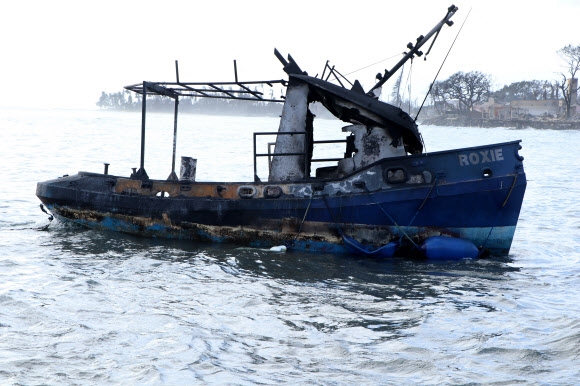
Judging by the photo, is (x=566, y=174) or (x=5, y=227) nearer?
(x=5, y=227)

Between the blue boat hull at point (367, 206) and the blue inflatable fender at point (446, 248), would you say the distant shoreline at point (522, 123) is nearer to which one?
the blue boat hull at point (367, 206)

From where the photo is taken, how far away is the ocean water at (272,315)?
300 inches

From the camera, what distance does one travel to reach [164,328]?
29.4ft

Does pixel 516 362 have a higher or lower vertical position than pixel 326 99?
lower

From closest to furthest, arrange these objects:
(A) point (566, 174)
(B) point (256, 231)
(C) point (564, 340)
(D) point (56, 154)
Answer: (C) point (564, 340)
(B) point (256, 231)
(A) point (566, 174)
(D) point (56, 154)

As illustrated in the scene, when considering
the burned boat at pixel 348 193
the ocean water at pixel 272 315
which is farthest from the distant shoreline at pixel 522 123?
the burned boat at pixel 348 193

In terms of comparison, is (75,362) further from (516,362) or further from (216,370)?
(516,362)

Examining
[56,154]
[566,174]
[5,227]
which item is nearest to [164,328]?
[5,227]

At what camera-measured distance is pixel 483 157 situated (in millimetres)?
12484

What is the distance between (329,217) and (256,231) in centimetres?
155

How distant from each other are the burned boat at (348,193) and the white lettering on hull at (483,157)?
0.02 meters

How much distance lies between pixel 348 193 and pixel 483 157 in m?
2.55

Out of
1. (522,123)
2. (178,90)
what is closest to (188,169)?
(178,90)

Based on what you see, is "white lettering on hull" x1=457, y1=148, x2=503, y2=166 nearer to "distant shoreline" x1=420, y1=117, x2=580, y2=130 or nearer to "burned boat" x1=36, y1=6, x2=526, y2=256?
"burned boat" x1=36, y1=6, x2=526, y2=256
